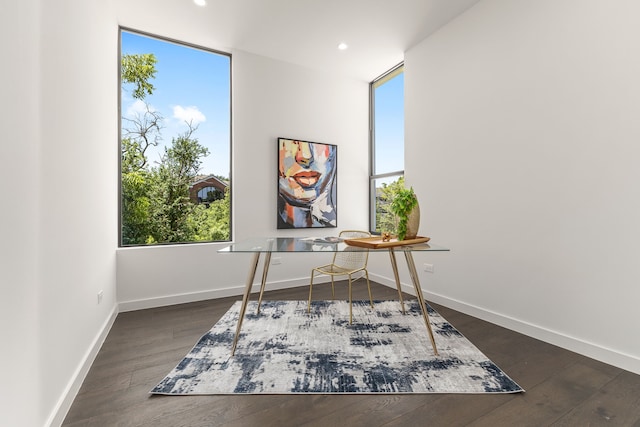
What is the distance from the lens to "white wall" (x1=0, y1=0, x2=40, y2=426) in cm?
100

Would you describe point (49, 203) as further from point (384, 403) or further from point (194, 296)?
point (194, 296)

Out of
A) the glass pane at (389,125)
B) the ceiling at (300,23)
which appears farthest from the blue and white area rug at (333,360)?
the ceiling at (300,23)

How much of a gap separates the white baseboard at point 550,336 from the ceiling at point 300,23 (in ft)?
9.73

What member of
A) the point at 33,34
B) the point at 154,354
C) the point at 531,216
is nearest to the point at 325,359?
the point at 154,354

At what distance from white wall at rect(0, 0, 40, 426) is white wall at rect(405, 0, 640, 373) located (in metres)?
3.16

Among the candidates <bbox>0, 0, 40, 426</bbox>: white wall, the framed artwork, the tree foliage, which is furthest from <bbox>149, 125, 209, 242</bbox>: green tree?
<bbox>0, 0, 40, 426</bbox>: white wall

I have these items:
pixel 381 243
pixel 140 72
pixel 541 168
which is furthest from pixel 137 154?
pixel 541 168

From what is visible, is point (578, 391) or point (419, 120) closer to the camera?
point (578, 391)

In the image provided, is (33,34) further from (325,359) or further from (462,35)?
(462,35)

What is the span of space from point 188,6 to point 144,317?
3060 millimetres

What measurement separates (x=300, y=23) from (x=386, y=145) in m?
1.98

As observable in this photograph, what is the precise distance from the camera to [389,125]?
429 cm

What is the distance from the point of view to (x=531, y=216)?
2408 millimetres

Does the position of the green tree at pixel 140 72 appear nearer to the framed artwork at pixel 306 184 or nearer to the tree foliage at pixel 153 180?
the tree foliage at pixel 153 180
